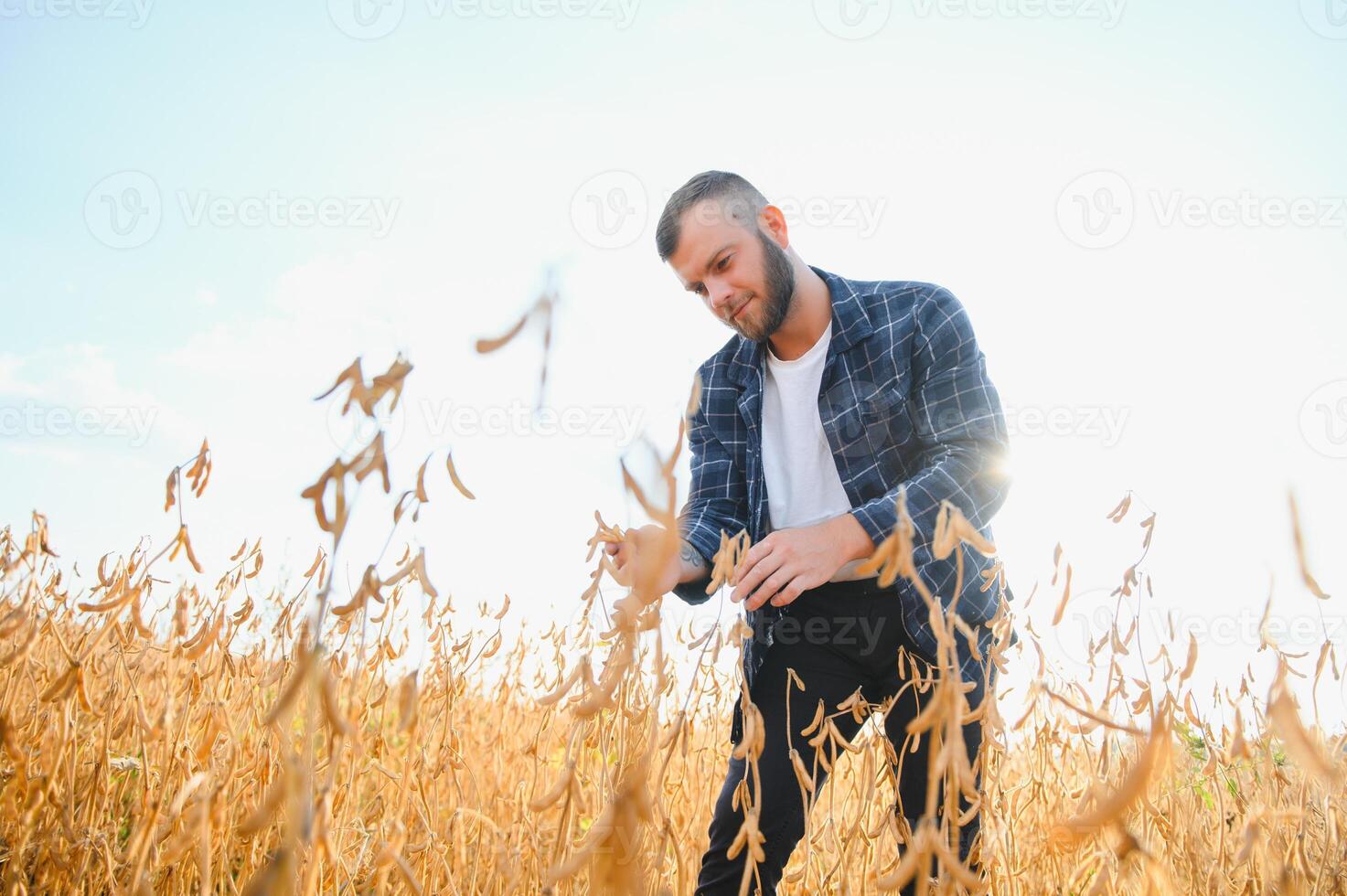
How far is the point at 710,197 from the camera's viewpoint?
82.0 inches

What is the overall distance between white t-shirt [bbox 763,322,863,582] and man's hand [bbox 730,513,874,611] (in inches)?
18.1

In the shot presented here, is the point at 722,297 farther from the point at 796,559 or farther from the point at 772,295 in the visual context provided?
the point at 796,559

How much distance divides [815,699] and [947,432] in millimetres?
615

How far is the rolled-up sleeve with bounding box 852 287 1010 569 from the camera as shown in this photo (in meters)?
1.45

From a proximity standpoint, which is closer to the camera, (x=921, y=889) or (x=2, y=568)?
(x=921, y=889)

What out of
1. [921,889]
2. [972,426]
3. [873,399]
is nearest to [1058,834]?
[921,889]

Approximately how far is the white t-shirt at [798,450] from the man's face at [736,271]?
0.43 feet

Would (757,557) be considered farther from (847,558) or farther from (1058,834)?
(1058,834)

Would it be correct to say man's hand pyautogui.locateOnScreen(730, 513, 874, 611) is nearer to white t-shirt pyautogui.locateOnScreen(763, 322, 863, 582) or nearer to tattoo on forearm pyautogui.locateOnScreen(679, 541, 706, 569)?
tattoo on forearm pyautogui.locateOnScreen(679, 541, 706, 569)

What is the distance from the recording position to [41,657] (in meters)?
2.00

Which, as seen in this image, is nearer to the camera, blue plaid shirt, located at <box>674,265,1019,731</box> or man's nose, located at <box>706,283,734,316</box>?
blue plaid shirt, located at <box>674,265,1019,731</box>

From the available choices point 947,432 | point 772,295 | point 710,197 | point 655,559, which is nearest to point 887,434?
point 947,432

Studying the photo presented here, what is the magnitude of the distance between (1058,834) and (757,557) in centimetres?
67

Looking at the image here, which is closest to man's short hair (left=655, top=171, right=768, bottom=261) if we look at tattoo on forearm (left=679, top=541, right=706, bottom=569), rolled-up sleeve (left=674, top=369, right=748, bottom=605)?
rolled-up sleeve (left=674, top=369, right=748, bottom=605)
